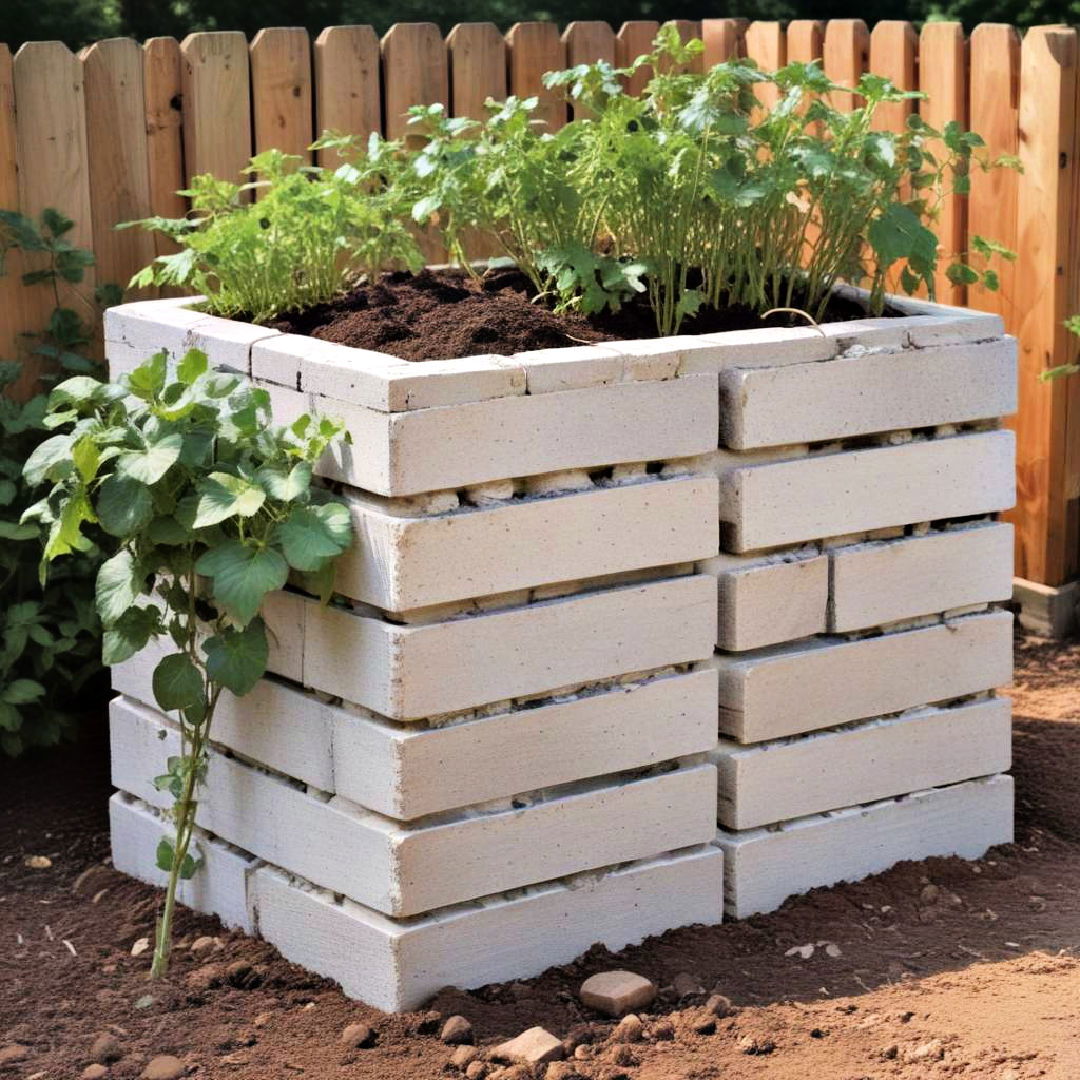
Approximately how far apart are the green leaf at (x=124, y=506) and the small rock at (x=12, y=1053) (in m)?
0.95

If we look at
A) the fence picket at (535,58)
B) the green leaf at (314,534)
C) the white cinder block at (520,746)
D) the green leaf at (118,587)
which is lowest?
the white cinder block at (520,746)

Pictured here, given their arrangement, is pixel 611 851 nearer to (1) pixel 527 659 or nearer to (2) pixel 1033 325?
(1) pixel 527 659

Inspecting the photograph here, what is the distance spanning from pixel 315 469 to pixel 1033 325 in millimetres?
2802

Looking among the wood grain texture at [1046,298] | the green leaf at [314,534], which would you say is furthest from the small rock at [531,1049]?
the wood grain texture at [1046,298]

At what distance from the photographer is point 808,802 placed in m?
3.73

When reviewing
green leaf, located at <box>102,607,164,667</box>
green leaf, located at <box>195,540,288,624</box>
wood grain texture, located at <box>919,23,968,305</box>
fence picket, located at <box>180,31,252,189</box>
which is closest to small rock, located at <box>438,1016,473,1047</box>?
green leaf, located at <box>195,540,288,624</box>

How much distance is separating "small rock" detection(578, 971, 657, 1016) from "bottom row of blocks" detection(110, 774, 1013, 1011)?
16 centimetres

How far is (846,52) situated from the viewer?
5.69 m

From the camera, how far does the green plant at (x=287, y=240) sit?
3.79 m

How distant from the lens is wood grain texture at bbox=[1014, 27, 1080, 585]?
517cm

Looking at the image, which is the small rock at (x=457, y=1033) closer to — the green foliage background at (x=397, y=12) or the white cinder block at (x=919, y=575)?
the white cinder block at (x=919, y=575)

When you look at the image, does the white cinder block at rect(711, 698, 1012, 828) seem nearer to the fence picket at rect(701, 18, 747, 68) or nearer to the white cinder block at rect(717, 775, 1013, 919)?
the white cinder block at rect(717, 775, 1013, 919)

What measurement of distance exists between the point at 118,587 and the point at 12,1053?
0.86 metres

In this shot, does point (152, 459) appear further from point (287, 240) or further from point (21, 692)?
point (21, 692)
